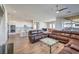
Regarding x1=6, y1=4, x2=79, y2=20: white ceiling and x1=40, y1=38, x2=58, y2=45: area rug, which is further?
x1=40, y1=38, x2=58, y2=45: area rug

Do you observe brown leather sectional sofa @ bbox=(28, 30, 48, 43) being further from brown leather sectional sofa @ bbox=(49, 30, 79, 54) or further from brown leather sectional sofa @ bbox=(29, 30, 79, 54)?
brown leather sectional sofa @ bbox=(49, 30, 79, 54)

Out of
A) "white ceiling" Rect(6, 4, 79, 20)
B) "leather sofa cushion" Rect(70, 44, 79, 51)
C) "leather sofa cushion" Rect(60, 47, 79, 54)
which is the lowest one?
"leather sofa cushion" Rect(60, 47, 79, 54)

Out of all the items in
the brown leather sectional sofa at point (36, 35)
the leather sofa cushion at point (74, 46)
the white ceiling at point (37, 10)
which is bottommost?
the leather sofa cushion at point (74, 46)

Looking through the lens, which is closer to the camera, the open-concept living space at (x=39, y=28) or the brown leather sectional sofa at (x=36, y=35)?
the open-concept living space at (x=39, y=28)

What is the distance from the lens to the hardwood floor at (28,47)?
5.74 feet

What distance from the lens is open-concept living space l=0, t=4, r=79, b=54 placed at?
67.4 inches

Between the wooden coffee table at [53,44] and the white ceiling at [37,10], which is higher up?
the white ceiling at [37,10]

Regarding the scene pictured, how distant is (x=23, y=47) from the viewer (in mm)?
1748

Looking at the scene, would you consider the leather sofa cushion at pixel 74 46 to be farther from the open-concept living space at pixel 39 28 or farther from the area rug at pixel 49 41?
the area rug at pixel 49 41

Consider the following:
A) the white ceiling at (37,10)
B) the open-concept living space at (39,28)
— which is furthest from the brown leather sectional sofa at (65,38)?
the white ceiling at (37,10)

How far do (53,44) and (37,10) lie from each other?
0.78 meters

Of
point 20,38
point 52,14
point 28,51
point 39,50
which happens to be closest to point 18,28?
point 20,38

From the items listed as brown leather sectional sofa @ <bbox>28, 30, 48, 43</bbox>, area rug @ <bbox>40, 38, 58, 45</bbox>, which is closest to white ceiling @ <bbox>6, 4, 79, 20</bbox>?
brown leather sectional sofa @ <bbox>28, 30, 48, 43</bbox>

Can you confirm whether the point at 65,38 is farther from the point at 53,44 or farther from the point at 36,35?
the point at 36,35
